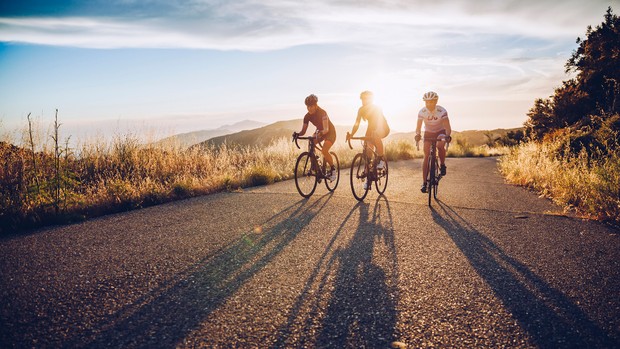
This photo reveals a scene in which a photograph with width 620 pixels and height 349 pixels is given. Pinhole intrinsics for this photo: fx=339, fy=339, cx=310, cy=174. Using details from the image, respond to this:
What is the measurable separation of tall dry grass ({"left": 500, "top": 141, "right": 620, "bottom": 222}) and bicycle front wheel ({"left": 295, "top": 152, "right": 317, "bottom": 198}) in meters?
5.14

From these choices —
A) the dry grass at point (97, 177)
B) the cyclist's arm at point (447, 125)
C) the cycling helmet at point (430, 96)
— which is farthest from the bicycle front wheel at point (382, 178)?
the dry grass at point (97, 177)

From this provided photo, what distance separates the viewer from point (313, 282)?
3393mm

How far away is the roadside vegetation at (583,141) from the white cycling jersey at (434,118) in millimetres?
2832

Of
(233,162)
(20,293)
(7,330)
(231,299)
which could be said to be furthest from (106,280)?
(233,162)

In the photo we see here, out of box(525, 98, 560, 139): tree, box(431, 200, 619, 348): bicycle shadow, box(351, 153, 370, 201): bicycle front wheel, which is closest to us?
box(431, 200, 619, 348): bicycle shadow

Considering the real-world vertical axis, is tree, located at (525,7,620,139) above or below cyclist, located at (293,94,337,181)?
above

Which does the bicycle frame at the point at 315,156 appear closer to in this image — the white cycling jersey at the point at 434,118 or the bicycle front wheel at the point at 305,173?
the bicycle front wheel at the point at 305,173

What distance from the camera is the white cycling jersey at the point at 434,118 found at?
7.42 metres

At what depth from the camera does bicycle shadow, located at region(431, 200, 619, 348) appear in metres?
2.44

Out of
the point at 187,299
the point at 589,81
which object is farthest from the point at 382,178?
the point at 589,81

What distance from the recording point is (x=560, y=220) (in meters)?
5.75

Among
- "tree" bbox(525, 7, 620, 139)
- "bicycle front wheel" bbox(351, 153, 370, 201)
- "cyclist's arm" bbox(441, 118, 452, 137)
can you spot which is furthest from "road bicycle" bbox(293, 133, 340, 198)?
"tree" bbox(525, 7, 620, 139)

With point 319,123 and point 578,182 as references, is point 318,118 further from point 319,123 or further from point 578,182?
point 578,182

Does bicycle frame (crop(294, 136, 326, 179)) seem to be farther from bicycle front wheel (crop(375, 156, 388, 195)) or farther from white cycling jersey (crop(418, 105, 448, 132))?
white cycling jersey (crop(418, 105, 448, 132))
